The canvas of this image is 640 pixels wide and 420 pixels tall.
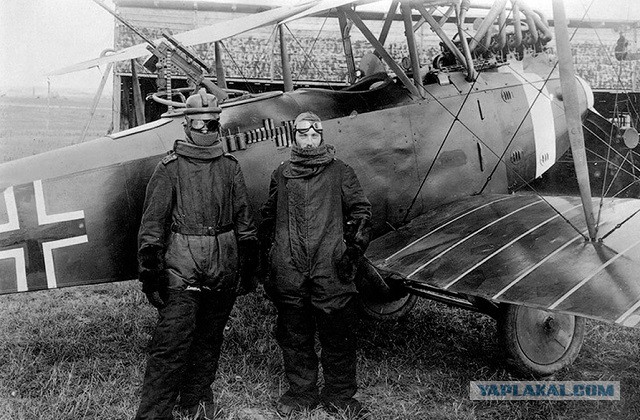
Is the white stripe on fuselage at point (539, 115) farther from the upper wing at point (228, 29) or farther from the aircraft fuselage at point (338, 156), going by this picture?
the upper wing at point (228, 29)

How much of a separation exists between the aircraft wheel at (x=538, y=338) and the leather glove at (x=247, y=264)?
6.11 ft

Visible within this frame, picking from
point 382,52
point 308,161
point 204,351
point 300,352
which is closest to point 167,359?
point 204,351

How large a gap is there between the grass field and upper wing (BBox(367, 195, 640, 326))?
2.74ft

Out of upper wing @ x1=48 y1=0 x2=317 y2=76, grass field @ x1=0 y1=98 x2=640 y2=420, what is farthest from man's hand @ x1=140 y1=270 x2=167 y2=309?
upper wing @ x1=48 y1=0 x2=317 y2=76

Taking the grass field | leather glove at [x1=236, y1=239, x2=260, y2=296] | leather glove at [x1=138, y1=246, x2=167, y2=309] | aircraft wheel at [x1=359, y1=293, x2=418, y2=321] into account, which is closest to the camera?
leather glove at [x1=138, y1=246, x2=167, y2=309]

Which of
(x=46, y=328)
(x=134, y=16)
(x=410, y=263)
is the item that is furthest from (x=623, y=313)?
(x=134, y=16)

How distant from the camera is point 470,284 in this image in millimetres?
3627

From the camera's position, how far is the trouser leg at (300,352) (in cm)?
361

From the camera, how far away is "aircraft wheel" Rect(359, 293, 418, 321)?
5.41 meters

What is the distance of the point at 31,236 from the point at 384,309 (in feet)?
10.2

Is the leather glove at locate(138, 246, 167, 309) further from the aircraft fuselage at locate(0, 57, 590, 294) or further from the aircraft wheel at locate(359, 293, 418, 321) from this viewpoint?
the aircraft wheel at locate(359, 293, 418, 321)

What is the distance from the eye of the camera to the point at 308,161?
3.55 m

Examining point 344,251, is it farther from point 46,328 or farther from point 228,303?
point 46,328

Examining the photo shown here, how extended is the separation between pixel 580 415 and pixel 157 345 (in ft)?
8.63
